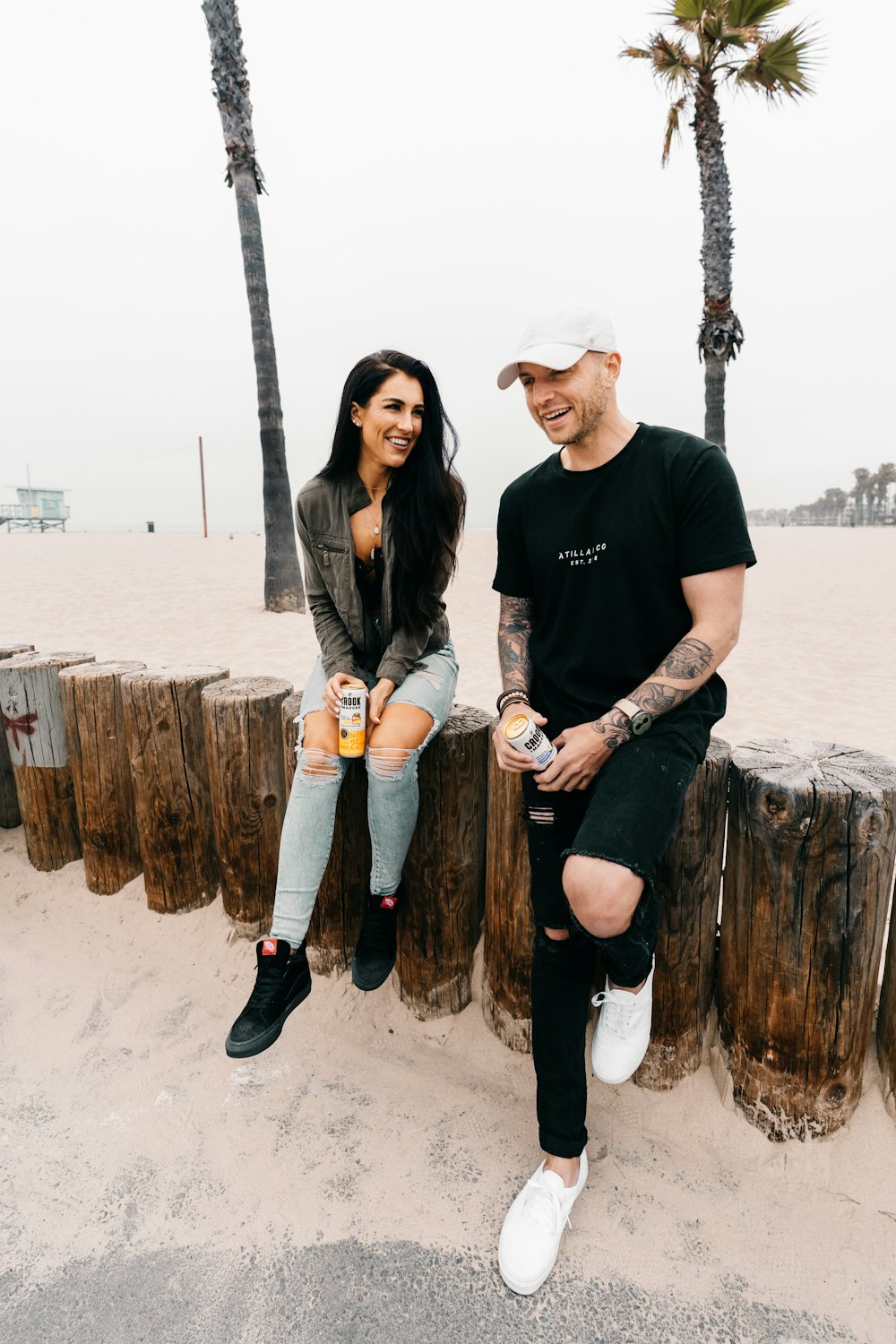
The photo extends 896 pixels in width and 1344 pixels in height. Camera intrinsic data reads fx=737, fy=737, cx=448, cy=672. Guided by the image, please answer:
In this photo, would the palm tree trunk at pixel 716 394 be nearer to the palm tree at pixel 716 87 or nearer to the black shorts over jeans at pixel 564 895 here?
the palm tree at pixel 716 87

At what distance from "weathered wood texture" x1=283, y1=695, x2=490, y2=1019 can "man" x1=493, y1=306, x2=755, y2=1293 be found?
42cm

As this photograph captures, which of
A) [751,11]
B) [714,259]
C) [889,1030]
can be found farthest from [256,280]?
[889,1030]

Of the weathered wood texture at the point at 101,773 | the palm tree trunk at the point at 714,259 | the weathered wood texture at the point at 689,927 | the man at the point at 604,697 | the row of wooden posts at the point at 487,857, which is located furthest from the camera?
the palm tree trunk at the point at 714,259

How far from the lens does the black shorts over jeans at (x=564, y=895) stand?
1.86m

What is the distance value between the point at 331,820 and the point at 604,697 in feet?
3.31

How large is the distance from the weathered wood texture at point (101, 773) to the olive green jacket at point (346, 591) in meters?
1.14

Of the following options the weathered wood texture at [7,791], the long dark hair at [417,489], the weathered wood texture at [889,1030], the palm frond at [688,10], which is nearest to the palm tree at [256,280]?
the palm frond at [688,10]

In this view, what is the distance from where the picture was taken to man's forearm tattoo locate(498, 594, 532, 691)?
2367mm

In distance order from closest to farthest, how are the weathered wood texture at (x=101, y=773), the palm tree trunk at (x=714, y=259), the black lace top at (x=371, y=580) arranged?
the black lace top at (x=371, y=580), the weathered wood texture at (x=101, y=773), the palm tree trunk at (x=714, y=259)

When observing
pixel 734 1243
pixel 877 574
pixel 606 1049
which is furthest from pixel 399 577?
→ pixel 877 574

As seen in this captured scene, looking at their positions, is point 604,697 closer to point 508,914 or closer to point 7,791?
point 508,914

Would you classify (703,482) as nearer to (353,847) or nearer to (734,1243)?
(353,847)

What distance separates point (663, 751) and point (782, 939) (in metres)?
0.71

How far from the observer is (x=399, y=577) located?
279 cm
